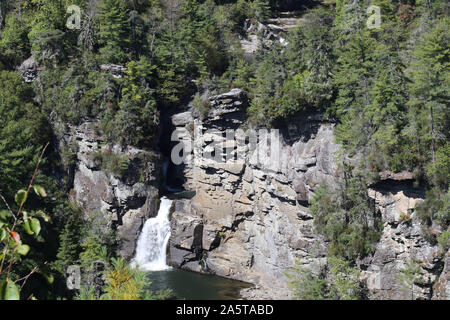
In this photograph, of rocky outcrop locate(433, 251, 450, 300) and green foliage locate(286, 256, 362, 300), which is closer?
rocky outcrop locate(433, 251, 450, 300)

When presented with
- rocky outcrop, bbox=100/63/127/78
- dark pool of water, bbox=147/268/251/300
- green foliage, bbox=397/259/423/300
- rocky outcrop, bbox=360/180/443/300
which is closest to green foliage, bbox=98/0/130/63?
rocky outcrop, bbox=100/63/127/78

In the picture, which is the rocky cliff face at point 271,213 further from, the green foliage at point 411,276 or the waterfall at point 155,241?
the waterfall at point 155,241

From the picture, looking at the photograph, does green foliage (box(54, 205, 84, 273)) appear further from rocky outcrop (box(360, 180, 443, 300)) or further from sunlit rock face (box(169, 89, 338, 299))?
rocky outcrop (box(360, 180, 443, 300))

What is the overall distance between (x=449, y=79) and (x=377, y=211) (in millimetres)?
8186

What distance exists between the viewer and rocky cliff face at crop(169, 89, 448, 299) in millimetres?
24656

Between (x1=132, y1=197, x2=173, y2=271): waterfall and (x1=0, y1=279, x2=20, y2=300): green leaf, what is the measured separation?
29316 mm

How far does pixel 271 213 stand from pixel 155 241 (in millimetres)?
9061

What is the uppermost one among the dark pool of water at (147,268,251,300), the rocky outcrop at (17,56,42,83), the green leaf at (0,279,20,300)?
the rocky outcrop at (17,56,42,83)

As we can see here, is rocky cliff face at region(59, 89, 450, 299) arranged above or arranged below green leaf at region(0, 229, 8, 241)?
above

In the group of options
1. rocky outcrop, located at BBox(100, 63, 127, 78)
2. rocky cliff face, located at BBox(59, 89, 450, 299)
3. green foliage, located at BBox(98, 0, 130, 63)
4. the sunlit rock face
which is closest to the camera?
rocky cliff face, located at BBox(59, 89, 450, 299)

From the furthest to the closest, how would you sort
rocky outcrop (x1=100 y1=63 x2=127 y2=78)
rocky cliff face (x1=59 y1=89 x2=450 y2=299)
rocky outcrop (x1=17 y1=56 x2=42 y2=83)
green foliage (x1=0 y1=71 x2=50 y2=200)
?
rocky outcrop (x1=17 y1=56 x2=42 y2=83) < rocky outcrop (x1=100 y1=63 x2=127 y2=78) < green foliage (x1=0 y1=71 x2=50 y2=200) < rocky cliff face (x1=59 y1=89 x2=450 y2=299)

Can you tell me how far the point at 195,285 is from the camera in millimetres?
29906

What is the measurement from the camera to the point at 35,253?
27.7 metres

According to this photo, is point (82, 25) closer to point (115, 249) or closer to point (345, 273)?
point (115, 249)
